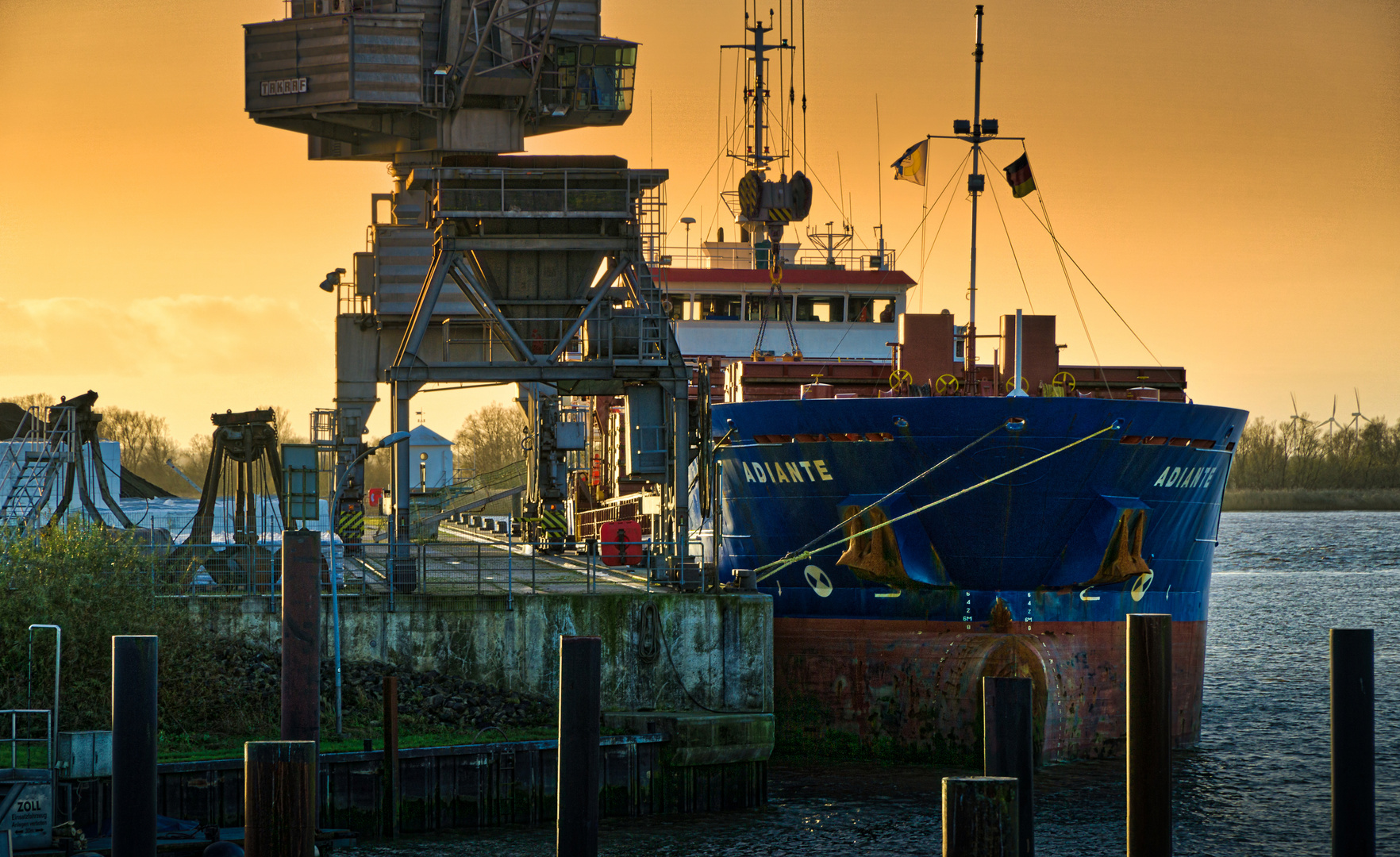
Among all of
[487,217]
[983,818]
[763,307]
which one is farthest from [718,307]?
[983,818]

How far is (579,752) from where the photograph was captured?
1287cm

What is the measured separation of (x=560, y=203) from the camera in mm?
28984

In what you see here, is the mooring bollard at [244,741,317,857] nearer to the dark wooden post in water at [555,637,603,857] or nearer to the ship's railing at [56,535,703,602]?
the dark wooden post in water at [555,637,603,857]

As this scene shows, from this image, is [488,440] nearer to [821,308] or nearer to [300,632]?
[821,308]

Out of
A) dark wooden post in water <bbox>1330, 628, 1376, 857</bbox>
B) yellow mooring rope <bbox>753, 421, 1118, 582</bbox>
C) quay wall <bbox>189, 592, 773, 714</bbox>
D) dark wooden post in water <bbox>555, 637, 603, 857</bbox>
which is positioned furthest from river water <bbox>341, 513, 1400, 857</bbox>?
dark wooden post in water <bbox>1330, 628, 1376, 857</bbox>

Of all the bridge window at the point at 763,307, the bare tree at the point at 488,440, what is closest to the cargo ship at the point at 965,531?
the bridge window at the point at 763,307

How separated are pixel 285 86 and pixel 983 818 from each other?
30.1 metres

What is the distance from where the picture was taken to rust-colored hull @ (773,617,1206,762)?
2469 cm

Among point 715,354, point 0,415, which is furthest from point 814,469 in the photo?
point 0,415

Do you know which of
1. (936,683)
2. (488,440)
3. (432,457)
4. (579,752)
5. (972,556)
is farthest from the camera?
(488,440)

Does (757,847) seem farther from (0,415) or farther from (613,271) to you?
(0,415)

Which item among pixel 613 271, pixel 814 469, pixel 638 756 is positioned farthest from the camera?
pixel 613 271

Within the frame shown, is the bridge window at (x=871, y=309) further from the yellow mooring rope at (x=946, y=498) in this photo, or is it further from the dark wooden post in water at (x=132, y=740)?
the dark wooden post in water at (x=132, y=740)

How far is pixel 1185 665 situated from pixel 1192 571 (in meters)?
1.81
